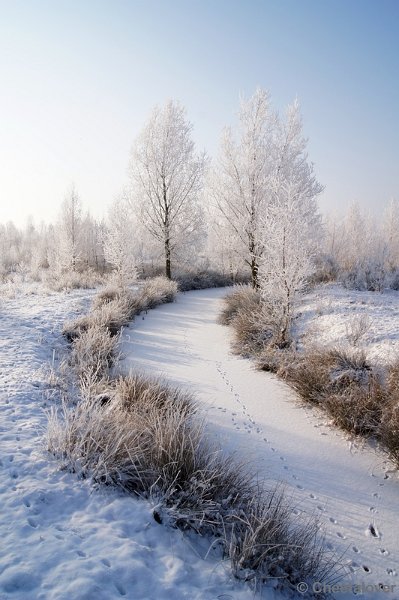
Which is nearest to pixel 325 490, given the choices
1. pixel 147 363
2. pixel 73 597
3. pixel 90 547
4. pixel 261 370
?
pixel 90 547

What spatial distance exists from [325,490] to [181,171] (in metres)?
→ 16.2

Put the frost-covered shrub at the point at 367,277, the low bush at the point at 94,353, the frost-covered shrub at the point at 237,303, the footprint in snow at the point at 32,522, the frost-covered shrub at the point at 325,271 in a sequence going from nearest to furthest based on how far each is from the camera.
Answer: the footprint in snow at the point at 32,522 → the low bush at the point at 94,353 → the frost-covered shrub at the point at 237,303 → the frost-covered shrub at the point at 367,277 → the frost-covered shrub at the point at 325,271

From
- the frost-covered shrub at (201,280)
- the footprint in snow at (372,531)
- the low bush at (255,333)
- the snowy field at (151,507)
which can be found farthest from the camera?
the frost-covered shrub at (201,280)

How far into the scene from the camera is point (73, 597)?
1803 millimetres

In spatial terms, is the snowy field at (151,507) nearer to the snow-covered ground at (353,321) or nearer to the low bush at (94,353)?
the snow-covered ground at (353,321)

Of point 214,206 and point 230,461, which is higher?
point 214,206

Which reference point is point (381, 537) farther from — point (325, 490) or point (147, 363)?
point (147, 363)

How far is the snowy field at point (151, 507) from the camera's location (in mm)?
2033

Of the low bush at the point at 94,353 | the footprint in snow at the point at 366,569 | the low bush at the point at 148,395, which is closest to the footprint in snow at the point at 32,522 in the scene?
the low bush at the point at 148,395

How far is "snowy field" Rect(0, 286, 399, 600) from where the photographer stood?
2.03m

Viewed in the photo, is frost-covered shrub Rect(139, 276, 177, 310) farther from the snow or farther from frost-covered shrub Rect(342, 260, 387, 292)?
the snow

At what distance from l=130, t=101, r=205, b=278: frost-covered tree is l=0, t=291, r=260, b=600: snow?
15122 mm

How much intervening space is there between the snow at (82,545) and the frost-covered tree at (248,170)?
10.6 m

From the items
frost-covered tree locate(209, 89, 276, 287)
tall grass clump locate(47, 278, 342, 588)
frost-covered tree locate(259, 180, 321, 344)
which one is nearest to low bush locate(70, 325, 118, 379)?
tall grass clump locate(47, 278, 342, 588)
